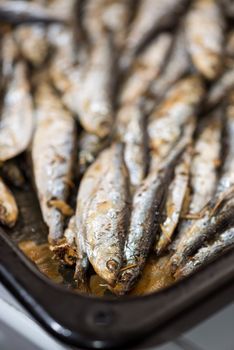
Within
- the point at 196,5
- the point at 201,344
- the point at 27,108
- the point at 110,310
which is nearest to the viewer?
the point at 110,310

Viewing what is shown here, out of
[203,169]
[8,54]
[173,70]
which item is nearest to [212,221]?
[203,169]

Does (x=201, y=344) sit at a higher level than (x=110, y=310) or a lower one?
lower

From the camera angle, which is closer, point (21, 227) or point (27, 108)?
point (21, 227)

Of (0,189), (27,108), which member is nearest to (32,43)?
(27,108)

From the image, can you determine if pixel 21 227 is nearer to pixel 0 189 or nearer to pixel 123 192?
pixel 0 189

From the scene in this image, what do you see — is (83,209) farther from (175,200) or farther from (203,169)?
(203,169)

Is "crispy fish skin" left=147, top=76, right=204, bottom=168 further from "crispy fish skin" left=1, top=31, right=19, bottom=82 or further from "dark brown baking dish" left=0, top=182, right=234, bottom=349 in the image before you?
"dark brown baking dish" left=0, top=182, right=234, bottom=349

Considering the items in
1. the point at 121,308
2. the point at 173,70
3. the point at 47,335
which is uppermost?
the point at 121,308
